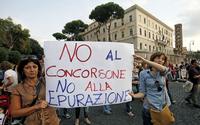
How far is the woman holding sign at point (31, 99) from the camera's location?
102 inches

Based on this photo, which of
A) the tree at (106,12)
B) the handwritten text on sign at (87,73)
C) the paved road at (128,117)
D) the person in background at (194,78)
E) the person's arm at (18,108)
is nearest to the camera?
the person's arm at (18,108)

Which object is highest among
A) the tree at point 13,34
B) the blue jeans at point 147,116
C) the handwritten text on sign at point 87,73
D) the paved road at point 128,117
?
the tree at point 13,34

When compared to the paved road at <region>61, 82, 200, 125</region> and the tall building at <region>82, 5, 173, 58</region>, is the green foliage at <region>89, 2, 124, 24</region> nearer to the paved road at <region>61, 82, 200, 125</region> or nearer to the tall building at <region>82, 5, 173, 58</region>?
the tall building at <region>82, 5, 173, 58</region>

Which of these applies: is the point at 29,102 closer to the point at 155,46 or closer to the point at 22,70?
the point at 22,70

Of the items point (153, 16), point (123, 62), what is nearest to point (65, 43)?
point (123, 62)

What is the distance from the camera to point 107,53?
10.7 feet

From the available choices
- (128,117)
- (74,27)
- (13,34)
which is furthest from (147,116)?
(74,27)

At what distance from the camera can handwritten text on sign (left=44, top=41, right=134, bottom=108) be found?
297 cm

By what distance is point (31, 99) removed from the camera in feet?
8.60

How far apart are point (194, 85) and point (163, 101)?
225 inches

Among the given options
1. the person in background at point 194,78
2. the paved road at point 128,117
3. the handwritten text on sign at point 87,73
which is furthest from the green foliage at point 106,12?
the handwritten text on sign at point 87,73

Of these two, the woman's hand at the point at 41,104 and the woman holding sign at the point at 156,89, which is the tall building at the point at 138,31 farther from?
the woman's hand at the point at 41,104

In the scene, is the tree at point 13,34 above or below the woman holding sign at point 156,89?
above

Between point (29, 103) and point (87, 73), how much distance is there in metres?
0.76
